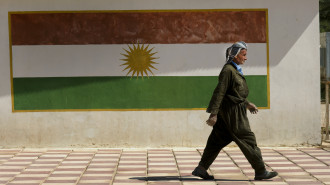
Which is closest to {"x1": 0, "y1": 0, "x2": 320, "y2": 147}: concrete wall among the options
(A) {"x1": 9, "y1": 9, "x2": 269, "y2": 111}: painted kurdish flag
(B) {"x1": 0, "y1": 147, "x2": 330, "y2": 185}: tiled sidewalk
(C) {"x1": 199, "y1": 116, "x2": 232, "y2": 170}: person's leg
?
(A) {"x1": 9, "y1": 9, "x2": 269, "y2": 111}: painted kurdish flag

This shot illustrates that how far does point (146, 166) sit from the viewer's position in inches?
329

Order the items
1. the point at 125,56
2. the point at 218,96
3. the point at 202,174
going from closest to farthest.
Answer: the point at 218,96 < the point at 202,174 < the point at 125,56

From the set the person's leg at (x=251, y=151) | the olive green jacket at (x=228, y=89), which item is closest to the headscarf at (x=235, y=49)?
the olive green jacket at (x=228, y=89)

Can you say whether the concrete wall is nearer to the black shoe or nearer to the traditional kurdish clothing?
the black shoe

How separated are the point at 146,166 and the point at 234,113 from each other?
1.85 meters

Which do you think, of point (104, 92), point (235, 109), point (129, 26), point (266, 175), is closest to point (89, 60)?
point (104, 92)

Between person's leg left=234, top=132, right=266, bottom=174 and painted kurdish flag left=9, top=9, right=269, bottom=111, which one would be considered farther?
painted kurdish flag left=9, top=9, right=269, bottom=111

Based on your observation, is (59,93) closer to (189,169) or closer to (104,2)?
(104,2)

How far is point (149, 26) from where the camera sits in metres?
10.1

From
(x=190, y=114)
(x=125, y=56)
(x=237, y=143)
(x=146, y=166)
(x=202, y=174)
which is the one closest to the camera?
(x=237, y=143)

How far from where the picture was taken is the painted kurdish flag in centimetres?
1003

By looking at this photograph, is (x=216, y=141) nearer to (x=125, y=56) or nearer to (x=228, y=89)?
(x=228, y=89)

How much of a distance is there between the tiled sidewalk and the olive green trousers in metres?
0.23

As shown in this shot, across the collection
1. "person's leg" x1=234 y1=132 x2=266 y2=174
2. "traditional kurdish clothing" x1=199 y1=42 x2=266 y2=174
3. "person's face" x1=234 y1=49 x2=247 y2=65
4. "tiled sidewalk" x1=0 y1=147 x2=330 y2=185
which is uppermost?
"person's face" x1=234 y1=49 x2=247 y2=65
